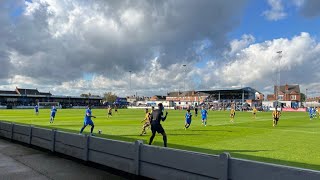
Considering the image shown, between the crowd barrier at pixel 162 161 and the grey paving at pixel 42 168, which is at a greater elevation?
the crowd barrier at pixel 162 161

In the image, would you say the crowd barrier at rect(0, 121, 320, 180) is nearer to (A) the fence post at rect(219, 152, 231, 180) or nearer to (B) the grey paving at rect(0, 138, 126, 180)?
(A) the fence post at rect(219, 152, 231, 180)

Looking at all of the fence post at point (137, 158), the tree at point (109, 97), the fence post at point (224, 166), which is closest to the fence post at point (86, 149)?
the fence post at point (137, 158)

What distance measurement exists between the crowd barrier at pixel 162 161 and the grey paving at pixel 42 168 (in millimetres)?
348

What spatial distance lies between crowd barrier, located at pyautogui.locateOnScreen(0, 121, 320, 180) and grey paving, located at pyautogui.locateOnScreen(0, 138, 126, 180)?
348 millimetres

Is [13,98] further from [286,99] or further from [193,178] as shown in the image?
[193,178]

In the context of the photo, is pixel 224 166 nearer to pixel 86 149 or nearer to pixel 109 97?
pixel 86 149

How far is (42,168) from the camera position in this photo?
31.0 feet

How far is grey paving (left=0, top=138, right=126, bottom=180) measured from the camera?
840 centimetres

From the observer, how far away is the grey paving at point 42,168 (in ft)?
27.6

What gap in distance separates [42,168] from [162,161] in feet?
12.7

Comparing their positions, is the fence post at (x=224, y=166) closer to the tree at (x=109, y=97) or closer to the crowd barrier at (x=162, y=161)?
the crowd barrier at (x=162, y=161)

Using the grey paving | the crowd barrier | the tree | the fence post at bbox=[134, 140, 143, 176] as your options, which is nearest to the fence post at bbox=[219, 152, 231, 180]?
the crowd barrier

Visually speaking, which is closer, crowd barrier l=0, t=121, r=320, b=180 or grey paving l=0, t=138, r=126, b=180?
crowd barrier l=0, t=121, r=320, b=180

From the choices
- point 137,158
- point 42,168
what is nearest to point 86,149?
point 42,168
